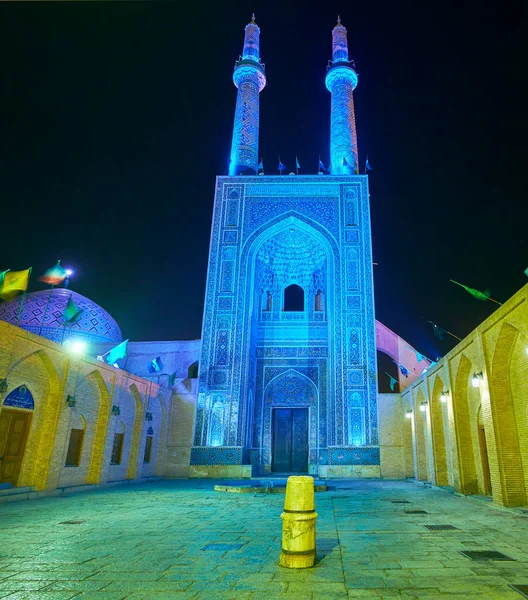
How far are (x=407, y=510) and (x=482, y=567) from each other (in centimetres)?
409

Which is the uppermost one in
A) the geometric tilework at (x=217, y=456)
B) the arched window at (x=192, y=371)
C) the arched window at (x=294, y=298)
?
the arched window at (x=294, y=298)

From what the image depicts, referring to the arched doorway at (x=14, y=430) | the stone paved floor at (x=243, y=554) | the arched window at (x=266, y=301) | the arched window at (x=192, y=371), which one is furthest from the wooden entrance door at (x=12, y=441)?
the arched window at (x=266, y=301)

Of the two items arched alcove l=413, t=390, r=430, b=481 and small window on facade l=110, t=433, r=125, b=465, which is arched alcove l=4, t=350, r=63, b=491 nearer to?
small window on facade l=110, t=433, r=125, b=465

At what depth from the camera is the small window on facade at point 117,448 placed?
13.4m

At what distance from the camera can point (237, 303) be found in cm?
1736

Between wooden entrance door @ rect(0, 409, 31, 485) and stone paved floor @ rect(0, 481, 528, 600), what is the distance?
1732mm

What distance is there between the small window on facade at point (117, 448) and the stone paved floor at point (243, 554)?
5.53 metres

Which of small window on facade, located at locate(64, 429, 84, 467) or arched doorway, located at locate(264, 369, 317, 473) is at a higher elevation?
arched doorway, located at locate(264, 369, 317, 473)

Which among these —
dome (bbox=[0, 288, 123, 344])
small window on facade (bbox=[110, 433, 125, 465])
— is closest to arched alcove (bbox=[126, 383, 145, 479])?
small window on facade (bbox=[110, 433, 125, 465])

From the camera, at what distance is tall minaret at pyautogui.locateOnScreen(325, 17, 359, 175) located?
2038 centimetres

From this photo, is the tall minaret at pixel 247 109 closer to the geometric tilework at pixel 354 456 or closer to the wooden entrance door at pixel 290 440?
the wooden entrance door at pixel 290 440

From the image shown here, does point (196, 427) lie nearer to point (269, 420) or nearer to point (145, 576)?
point (269, 420)

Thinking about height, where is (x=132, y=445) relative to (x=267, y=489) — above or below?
above

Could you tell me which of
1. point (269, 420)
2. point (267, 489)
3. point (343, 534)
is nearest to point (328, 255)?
point (269, 420)
